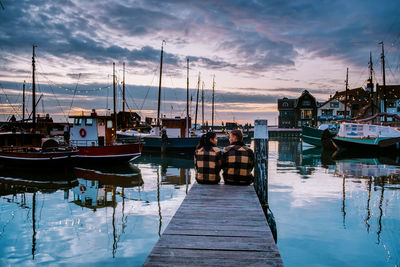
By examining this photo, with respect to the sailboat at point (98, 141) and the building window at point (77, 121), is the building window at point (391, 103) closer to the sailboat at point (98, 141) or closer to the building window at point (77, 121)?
the sailboat at point (98, 141)

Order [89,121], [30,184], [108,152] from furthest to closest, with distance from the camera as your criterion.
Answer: [89,121] < [108,152] < [30,184]

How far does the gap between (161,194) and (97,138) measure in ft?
43.3

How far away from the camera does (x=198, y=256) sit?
11.5 ft

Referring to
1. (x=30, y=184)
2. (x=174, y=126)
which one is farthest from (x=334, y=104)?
(x=30, y=184)

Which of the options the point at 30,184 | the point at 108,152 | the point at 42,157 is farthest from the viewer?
the point at 108,152

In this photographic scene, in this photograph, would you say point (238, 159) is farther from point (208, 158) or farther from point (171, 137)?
point (171, 137)

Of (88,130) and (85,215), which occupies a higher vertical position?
(88,130)

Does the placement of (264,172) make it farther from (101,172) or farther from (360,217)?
(101,172)

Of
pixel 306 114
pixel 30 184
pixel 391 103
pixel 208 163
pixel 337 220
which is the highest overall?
pixel 391 103

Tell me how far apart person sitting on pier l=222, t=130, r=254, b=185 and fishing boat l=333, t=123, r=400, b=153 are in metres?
31.5

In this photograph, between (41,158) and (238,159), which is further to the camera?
(41,158)

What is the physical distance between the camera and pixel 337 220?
918 centimetres

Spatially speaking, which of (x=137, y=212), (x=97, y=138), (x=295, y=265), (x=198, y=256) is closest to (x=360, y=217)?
(x=295, y=265)

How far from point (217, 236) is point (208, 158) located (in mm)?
2738
